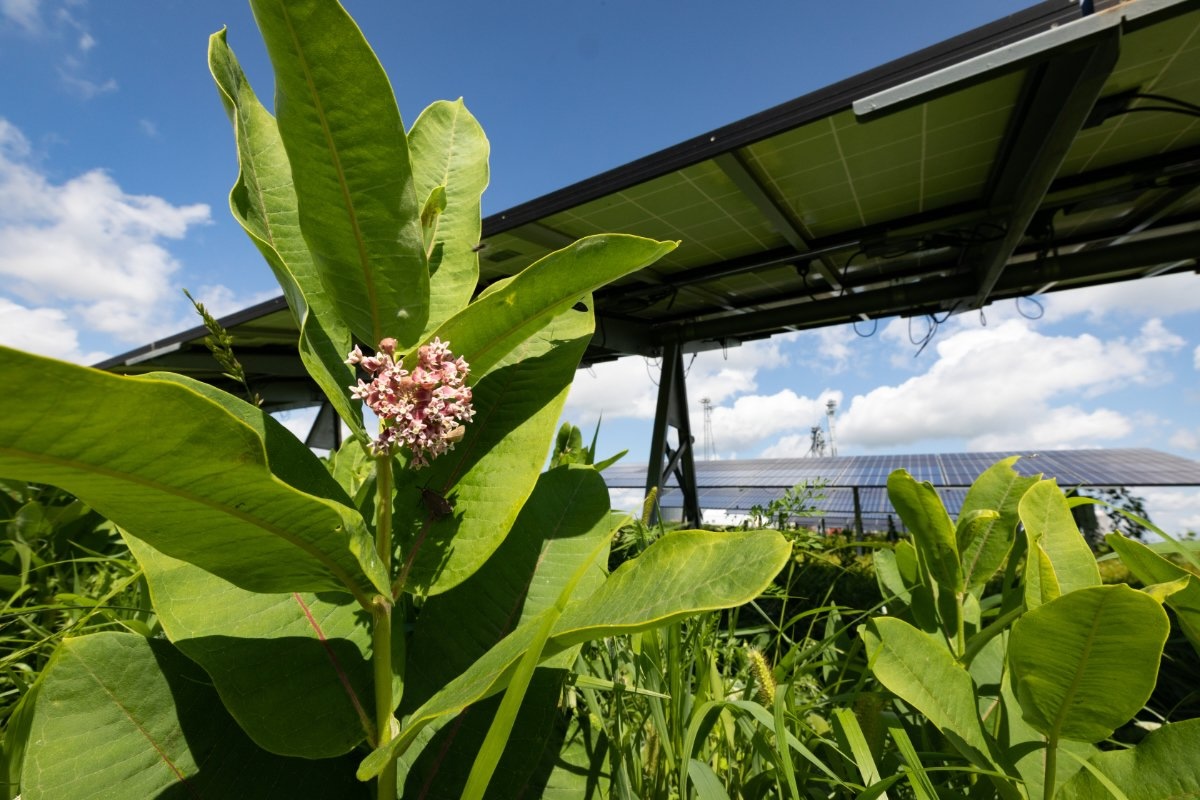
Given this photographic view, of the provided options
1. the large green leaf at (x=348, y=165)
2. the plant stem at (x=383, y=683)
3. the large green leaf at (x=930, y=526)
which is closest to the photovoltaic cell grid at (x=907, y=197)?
the large green leaf at (x=930, y=526)

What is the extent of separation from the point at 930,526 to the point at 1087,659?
282 millimetres

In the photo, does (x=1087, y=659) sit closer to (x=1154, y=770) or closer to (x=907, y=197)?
(x=1154, y=770)

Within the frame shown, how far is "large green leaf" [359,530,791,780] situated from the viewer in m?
0.38

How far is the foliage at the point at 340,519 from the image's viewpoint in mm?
362

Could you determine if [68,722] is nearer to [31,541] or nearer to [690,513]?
[31,541]

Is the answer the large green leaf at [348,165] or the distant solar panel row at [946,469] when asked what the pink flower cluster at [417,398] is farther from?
the distant solar panel row at [946,469]

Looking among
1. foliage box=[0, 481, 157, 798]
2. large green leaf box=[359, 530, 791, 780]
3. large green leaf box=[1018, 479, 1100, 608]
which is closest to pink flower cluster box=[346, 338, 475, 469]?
large green leaf box=[359, 530, 791, 780]

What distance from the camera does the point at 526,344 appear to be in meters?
0.67

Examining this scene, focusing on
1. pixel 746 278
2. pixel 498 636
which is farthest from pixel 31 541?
pixel 746 278

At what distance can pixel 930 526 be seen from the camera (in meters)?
0.81

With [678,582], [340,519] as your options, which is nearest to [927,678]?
[678,582]

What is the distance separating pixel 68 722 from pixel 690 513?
20.7 feet

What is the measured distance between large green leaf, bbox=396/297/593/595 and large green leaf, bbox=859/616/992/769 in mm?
440

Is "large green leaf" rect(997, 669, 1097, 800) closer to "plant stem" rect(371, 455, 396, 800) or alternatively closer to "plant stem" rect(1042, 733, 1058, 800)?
"plant stem" rect(1042, 733, 1058, 800)
